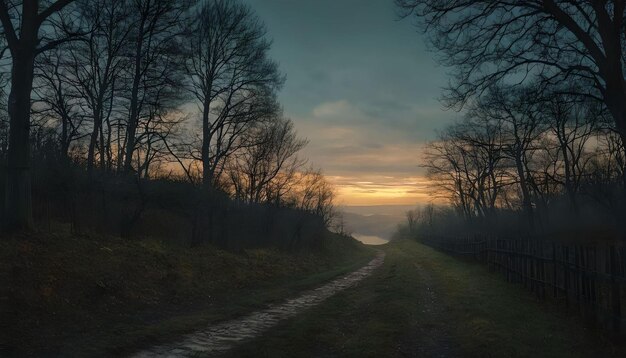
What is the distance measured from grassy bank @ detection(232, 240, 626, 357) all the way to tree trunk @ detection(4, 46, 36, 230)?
756 cm

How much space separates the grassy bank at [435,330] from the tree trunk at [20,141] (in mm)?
7561

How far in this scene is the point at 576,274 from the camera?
10.5 m

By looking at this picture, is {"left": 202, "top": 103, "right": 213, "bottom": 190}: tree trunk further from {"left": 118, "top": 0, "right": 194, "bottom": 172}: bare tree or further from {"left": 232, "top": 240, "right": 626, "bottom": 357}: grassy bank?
{"left": 232, "top": 240, "right": 626, "bottom": 357}: grassy bank

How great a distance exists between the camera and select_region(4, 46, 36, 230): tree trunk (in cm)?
1196

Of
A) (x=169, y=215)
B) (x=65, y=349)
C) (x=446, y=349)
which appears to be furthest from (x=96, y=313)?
(x=169, y=215)

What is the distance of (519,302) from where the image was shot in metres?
12.9

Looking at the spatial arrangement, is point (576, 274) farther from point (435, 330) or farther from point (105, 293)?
point (105, 293)

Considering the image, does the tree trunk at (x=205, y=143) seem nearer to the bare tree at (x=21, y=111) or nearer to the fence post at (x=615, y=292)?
the bare tree at (x=21, y=111)

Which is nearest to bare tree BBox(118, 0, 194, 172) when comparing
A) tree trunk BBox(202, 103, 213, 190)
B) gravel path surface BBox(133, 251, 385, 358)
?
tree trunk BBox(202, 103, 213, 190)

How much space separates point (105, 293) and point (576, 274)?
10482mm

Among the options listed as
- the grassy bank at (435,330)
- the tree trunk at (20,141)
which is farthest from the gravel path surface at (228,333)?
the tree trunk at (20,141)

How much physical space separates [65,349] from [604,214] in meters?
54.8

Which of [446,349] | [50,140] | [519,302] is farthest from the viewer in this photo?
[50,140]

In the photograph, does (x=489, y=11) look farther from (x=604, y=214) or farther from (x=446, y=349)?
(x=604, y=214)
